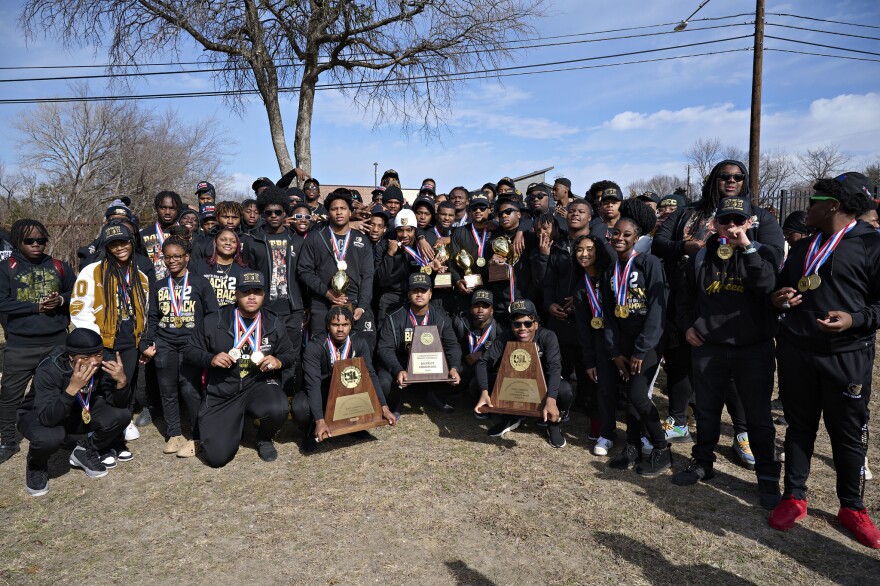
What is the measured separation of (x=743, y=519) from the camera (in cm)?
419

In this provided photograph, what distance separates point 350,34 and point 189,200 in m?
29.8

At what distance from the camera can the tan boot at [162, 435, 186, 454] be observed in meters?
5.69

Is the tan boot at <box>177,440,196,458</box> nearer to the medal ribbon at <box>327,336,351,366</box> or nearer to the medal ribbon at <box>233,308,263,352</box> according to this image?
the medal ribbon at <box>233,308,263,352</box>

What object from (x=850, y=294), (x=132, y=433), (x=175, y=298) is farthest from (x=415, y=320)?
(x=850, y=294)

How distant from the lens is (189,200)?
4138 centimetres

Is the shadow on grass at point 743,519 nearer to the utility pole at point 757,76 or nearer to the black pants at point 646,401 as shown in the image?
the black pants at point 646,401

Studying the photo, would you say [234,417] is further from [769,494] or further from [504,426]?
[769,494]

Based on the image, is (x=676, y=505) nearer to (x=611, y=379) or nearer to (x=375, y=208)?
(x=611, y=379)

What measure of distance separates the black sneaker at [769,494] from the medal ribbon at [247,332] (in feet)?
15.8

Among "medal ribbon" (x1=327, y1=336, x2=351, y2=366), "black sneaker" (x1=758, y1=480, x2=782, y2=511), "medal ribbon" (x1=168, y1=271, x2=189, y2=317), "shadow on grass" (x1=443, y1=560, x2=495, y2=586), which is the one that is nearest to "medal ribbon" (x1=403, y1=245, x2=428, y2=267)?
"medal ribbon" (x1=327, y1=336, x2=351, y2=366)

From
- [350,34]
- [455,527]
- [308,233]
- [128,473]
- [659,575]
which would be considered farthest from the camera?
[350,34]

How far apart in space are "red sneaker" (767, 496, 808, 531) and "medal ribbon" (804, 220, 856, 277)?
5.68 ft

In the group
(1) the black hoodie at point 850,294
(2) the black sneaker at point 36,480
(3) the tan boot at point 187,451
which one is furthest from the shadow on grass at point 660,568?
(2) the black sneaker at point 36,480

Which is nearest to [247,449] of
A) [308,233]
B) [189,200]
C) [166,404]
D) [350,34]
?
[166,404]
